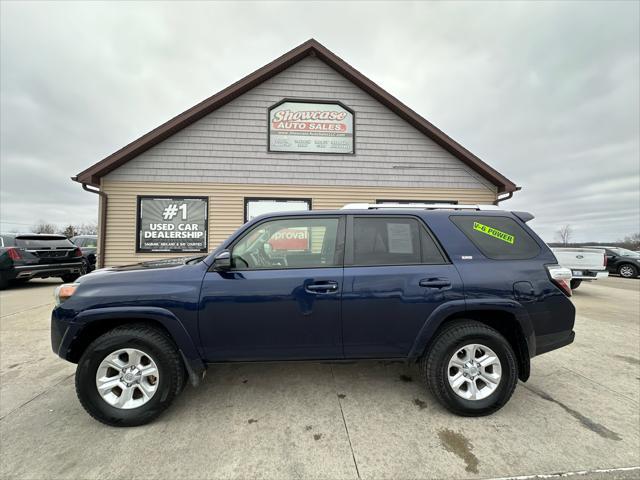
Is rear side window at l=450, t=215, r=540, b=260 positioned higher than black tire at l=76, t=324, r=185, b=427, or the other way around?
rear side window at l=450, t=215, r=540, b=260

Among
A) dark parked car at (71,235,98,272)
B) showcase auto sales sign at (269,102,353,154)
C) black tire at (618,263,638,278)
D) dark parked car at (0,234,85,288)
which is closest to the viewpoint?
dark parked car at (0,234,85,288)

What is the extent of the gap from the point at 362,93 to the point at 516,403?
8.22 m

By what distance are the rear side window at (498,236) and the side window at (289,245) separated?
1.20 metres

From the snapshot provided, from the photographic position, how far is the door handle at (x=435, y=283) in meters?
2.46

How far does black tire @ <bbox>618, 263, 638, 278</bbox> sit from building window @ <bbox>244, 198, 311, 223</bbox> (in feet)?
56.7

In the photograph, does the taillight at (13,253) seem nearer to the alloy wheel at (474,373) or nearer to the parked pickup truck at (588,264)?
the alloy wheel at (474,373)

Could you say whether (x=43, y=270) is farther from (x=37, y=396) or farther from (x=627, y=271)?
(x=627, y=271)

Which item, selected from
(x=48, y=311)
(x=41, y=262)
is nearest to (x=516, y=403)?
(x=48, y=311)

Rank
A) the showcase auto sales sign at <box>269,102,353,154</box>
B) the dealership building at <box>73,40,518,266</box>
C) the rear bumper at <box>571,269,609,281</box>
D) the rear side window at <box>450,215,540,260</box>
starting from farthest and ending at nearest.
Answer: the rear bumper at <box>571,269,609,281</box> < the showcase auto sales sign at <box>269,102,353,154</box> < the dealership building at <box>73,40,518,266</box> < the rear side window at <box>450,215,540,260</box>

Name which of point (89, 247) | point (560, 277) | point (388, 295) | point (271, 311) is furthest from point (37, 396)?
point (89, 247)

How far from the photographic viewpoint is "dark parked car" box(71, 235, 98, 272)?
10943 mm

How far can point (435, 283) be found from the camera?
8.10ft

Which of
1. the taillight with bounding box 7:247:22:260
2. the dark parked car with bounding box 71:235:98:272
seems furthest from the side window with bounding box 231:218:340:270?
the dark parked car with bounding box 71:235:98:272

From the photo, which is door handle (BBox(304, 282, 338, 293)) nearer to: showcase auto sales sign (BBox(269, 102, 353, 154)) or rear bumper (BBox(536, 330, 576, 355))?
rear bumper (BBox(536, 330, 576, 355))
